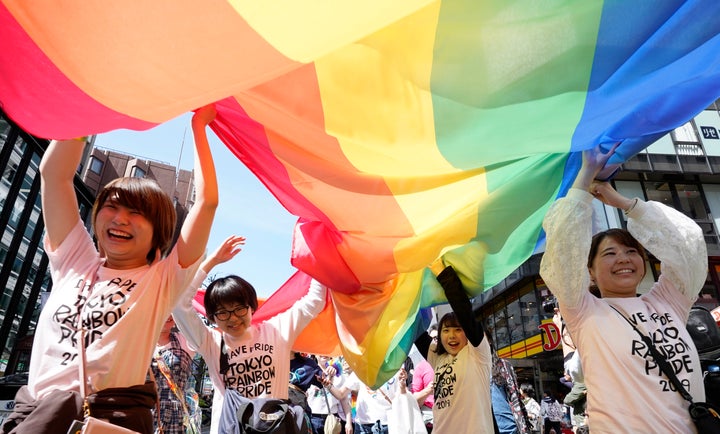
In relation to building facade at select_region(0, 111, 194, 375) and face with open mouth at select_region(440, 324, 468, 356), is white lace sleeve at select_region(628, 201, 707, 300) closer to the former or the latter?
face with open mouth at select_region(440, 324, 468, 356)

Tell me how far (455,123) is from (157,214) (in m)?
1.23

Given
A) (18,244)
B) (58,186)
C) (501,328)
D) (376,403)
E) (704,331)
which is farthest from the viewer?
(501,328)

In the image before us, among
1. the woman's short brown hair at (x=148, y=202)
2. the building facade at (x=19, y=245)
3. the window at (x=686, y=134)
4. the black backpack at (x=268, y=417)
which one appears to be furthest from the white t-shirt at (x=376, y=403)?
the window at (x=686, y=134)

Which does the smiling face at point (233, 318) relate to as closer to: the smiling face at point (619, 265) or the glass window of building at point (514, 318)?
the smiling face at point (619, 265)

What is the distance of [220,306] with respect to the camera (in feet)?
8.71

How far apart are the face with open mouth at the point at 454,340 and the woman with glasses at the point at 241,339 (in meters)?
1.06

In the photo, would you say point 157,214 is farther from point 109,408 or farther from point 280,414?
point 280,414

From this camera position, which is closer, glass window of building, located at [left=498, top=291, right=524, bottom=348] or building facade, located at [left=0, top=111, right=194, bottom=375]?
building facade, located at [left=0, top=111, right=194, bottom=375]

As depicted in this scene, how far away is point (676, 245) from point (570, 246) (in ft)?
1.65

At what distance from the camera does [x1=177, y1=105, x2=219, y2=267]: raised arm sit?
1.68 m

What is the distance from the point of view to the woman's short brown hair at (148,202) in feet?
5.55

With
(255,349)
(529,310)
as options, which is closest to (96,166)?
(529,310)

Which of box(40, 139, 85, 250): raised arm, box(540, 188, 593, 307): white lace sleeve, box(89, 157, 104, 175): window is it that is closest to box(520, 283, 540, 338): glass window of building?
box(540, 188, 593, 307): white lace sleeve

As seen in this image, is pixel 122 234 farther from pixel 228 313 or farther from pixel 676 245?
pixel 676 245
